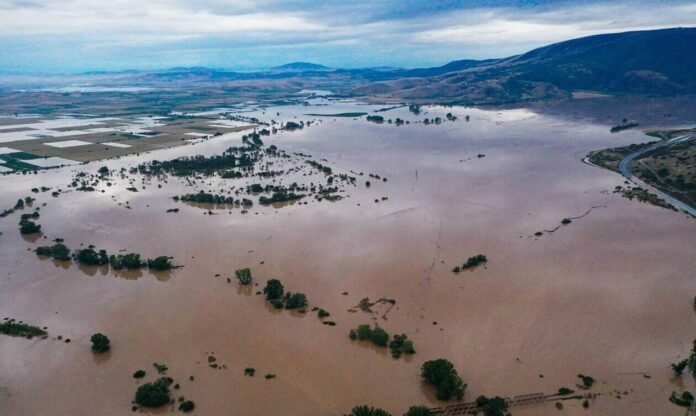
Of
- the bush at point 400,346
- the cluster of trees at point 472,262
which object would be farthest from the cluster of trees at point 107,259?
the cluster of trees at point 472,262

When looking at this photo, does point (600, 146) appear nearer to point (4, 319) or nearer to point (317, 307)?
point (317, 307)

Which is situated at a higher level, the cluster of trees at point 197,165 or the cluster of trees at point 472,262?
the cluster of trees at point 197,165

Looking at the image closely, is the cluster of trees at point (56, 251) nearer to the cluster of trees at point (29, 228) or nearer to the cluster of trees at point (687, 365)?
the cluster of trees at point (29, 228)

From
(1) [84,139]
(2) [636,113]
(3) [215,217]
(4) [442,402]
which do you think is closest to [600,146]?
(2) [636,113]

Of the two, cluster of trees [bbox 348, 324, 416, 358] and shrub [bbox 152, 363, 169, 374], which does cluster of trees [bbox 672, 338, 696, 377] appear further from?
shrub [bbox 152, 363, 169, 374]

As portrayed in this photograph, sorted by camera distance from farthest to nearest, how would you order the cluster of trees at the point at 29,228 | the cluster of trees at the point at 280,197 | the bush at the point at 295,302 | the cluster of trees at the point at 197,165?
the cluster of trees at the point at 197,165 → the cluster of trees at the point at 280,197 → the cluster of trees at the point at 29,228 → the bush at the point at 295,302

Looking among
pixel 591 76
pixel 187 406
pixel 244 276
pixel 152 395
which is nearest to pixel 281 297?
pixel 244 276
